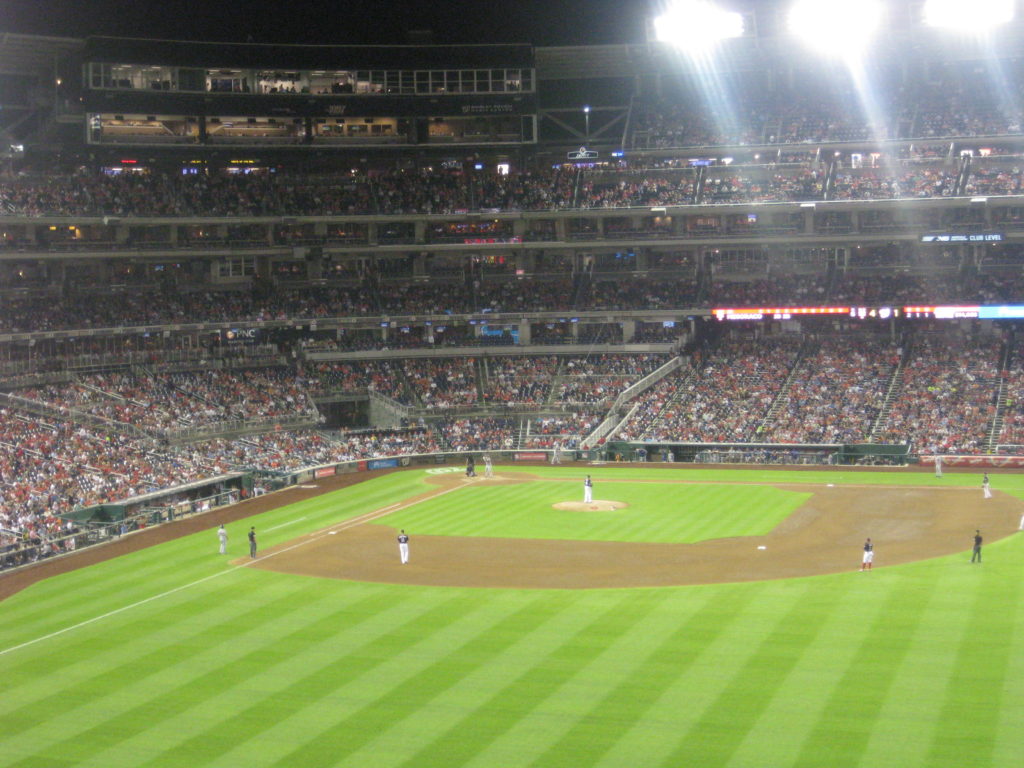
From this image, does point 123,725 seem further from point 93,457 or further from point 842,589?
point 93,457

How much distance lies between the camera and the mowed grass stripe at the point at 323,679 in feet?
68.4

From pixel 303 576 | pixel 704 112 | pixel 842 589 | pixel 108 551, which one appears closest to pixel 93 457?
pixel 108 551

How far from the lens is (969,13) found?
2815 inches

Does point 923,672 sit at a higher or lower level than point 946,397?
lower

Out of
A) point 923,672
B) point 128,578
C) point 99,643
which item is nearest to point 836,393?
point 923,672

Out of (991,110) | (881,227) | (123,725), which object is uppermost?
(991,110)

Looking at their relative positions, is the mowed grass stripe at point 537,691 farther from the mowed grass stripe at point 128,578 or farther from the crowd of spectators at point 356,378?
the crowd of spectators at point 356,378

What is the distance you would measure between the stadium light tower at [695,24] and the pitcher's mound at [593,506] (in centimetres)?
4093

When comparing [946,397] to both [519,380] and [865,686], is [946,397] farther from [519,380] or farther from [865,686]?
[865,686]

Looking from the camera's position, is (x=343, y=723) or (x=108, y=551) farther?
(x=108, y=551)

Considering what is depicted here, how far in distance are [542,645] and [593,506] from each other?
68.2 feet

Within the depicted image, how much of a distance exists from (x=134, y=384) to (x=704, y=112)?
43.4 meters

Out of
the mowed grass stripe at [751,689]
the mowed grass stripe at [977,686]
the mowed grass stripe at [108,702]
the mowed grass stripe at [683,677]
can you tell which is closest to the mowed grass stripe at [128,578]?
the mowed grass stripe at [108,702]

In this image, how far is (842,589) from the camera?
103 ft
